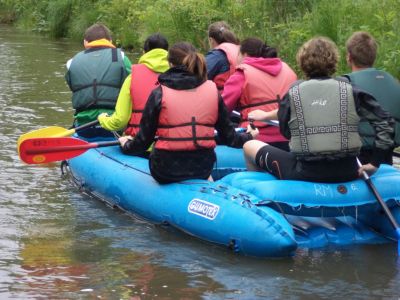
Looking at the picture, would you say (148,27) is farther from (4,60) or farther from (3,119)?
(3,119)

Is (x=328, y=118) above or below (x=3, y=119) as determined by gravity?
above

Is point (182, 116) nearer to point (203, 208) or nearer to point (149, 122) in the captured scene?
point (149, 122)

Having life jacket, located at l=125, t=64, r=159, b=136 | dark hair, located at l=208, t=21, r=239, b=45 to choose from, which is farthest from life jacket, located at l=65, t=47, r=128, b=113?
dark hair, located at l=208, t=21, r=239, b=45

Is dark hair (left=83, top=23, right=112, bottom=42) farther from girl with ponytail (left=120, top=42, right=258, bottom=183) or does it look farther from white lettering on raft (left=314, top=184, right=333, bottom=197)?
white lettering on raft (left=314, top=184, right=333, bottom=197)

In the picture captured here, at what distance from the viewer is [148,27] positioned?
19.0 metres

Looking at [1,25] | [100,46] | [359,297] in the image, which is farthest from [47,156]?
[1,25]

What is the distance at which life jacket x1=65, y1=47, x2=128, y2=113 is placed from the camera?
8133mm

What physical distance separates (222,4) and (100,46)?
340 inches

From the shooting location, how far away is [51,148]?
7270mm

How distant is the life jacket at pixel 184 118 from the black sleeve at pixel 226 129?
0.13 meters

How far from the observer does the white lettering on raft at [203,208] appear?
601 cm

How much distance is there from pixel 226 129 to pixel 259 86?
30.4 inches

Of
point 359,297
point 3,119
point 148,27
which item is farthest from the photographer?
point 148,27

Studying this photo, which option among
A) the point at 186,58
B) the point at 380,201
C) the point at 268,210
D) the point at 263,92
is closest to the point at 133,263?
the point at 268,210
